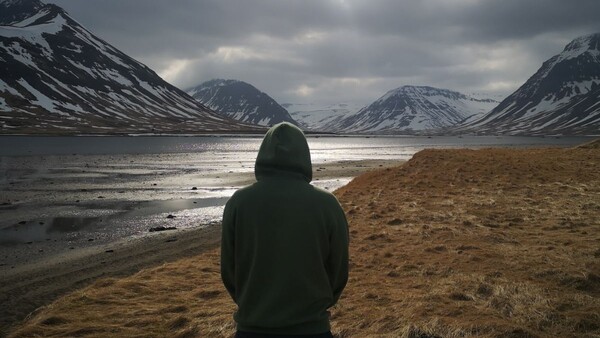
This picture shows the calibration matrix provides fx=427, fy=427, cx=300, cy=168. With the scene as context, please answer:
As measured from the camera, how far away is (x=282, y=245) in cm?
326

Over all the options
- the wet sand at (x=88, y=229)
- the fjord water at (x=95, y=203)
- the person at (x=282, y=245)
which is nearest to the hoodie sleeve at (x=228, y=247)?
the person at (x=282, y=245)

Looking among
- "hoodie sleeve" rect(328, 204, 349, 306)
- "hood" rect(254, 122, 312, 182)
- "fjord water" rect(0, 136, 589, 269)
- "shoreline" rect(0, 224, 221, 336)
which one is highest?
"hood" rect(254, 122, 312, 182)

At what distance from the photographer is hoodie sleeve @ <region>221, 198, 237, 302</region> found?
337cm

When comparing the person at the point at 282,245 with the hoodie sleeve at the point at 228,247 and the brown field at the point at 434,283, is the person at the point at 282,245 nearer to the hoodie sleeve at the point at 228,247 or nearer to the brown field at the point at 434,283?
the hoodie sleeve at the point at 228,247

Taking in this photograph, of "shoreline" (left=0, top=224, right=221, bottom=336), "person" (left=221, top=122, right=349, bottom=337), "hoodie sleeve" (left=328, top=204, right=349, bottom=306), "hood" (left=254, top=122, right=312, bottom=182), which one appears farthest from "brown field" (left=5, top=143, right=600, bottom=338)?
"hood" (left=254, top=122, right=312, bottom=182)

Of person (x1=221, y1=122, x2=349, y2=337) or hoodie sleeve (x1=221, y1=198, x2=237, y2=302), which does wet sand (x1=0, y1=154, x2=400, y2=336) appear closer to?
hoodie sleeve (x1=221, y1=198, x2=237, y2=302)

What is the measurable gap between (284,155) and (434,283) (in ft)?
20.8

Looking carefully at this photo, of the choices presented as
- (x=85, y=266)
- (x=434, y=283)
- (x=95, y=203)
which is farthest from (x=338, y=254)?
(x=95, y=203)

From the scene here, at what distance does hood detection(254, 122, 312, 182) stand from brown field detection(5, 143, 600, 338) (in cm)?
407

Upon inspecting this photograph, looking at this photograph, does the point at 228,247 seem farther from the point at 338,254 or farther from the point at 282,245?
the point at 338,254

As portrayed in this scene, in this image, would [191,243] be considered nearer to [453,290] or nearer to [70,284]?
[70,284]

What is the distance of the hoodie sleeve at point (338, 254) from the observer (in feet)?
11.3

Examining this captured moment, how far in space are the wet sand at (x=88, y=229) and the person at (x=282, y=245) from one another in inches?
323

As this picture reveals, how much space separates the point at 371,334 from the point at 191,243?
11.2 metres
